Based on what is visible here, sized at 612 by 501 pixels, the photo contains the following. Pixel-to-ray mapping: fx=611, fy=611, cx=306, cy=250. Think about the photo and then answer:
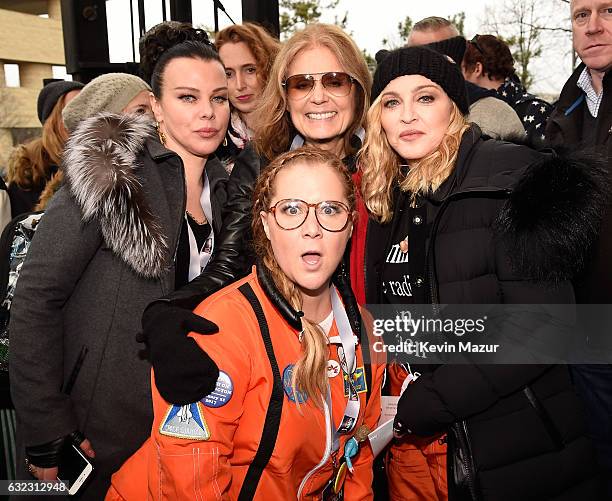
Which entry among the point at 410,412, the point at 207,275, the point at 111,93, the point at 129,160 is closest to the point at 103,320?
the point at 207,275

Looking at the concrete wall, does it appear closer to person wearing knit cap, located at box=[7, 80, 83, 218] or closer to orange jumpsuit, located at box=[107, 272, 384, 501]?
person wearing knit cap, located at box=[7, 80, 83, 218]

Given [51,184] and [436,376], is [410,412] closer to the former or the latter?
[436,376]

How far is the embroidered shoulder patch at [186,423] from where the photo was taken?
186 centimetres

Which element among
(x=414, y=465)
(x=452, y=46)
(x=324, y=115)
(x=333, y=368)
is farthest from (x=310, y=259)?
(x=452, y=46)

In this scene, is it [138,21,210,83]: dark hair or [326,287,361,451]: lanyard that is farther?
[138,21,210,83]: dark hair

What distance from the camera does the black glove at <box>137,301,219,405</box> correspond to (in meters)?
1.81

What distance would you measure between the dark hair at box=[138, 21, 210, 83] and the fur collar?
0.56 meters

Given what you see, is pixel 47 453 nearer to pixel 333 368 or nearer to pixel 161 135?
pixel 333 368

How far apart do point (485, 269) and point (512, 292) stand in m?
0.12

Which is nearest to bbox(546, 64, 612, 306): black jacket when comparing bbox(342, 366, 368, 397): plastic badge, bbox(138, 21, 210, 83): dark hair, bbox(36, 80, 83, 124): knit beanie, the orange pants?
the orange pants

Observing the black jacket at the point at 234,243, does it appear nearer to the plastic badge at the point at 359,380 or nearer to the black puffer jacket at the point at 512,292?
the plastic badge at the point at 359,380

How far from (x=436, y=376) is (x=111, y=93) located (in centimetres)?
226

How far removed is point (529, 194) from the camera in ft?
6.53

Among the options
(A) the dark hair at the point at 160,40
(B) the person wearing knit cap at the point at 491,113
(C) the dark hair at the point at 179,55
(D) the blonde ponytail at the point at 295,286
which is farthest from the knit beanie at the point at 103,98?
(B) the person wearing knit cap at the point at 491,113
